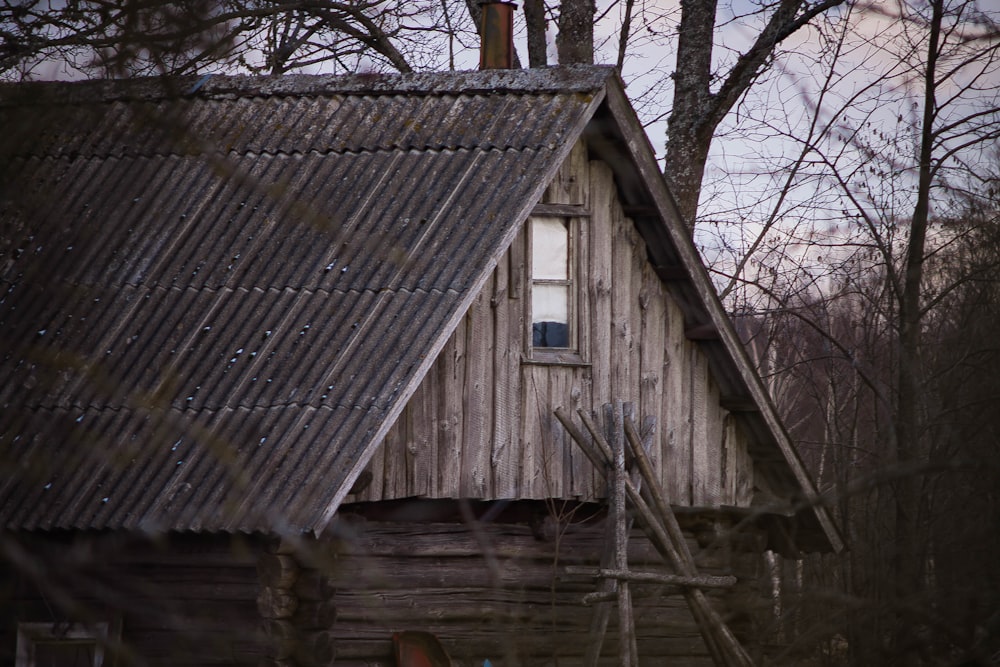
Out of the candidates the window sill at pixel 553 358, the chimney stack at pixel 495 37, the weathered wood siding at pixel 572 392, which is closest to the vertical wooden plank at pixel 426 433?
the weathered wood siding at pixel 572 392

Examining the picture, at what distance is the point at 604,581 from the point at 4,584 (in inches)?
184

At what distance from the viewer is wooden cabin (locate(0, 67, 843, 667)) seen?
30.6ft

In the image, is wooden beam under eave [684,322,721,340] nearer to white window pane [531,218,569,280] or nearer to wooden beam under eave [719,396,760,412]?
wooden beam under eave [719,396,760,412]

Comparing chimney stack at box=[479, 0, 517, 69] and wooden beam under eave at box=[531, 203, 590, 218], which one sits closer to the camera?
wooden beam under eave at box=[531, 203, 590, 218]

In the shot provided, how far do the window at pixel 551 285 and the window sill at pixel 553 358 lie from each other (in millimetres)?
87

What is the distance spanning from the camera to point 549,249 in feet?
36.4

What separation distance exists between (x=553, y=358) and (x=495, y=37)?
3.67 m

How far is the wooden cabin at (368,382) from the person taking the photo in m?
9.31

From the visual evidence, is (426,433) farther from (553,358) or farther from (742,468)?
(742,468)

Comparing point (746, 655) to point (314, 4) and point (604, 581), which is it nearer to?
point (604, 581)

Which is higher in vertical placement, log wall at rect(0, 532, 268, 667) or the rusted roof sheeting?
the rusted roof sheeting

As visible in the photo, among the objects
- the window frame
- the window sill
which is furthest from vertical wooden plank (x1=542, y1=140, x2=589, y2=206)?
the window sill

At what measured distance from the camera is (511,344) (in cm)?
1068

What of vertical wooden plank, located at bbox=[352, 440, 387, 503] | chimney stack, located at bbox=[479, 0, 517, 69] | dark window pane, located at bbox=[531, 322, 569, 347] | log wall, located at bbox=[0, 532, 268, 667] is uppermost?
chimney stack, located at bbox=[479, 0, 517, 69]
